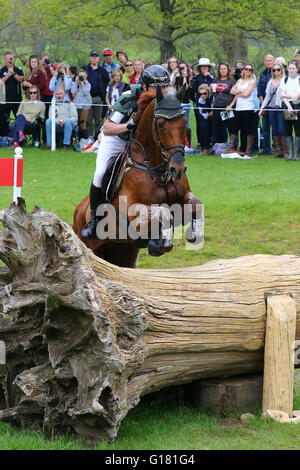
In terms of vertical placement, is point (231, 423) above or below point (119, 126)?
below

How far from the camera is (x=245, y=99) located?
17.9 metres

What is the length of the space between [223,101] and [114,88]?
2.72 meters

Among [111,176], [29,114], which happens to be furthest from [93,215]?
[29,114]

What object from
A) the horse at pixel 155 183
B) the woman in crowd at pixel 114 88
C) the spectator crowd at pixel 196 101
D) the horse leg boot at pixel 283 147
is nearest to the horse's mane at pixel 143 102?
the horse at pixel 155 183

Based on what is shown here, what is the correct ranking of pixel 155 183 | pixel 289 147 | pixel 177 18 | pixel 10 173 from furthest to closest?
pixel 177 18
pixel 289 147
pixel 10 173
pixel 155 183

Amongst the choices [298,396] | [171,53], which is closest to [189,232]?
[298,396]

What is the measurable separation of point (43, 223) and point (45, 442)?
4.51ft

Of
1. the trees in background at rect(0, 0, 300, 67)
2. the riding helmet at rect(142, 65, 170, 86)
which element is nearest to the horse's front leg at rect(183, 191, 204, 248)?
the riding helmet at rect(142, 65, 170, 86)

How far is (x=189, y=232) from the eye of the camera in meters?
7.71

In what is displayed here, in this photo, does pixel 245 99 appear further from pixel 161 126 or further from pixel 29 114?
pixel 161 126

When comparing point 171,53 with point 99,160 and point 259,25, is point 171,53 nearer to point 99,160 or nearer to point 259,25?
point 259,25

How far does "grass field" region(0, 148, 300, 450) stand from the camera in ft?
16.7

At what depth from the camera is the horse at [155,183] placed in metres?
7.27
